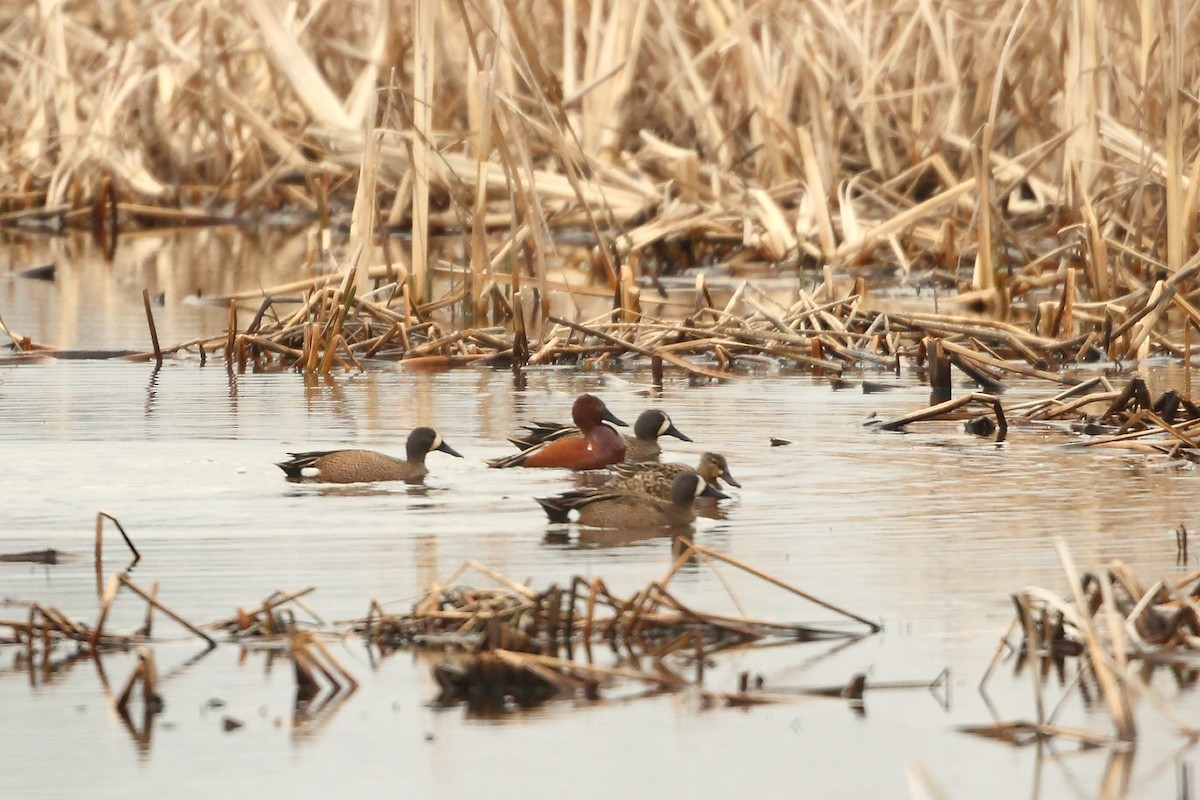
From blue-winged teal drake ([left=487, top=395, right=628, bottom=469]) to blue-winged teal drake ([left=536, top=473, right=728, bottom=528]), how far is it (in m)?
1.20

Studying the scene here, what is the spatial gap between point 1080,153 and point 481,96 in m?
5.17

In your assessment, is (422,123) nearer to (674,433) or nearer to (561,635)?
(674,433)

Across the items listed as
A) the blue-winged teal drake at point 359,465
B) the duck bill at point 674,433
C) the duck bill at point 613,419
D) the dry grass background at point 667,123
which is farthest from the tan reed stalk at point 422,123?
the blue-winged teal drake at point 359,465

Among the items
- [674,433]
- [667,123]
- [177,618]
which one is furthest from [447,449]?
[667,123]

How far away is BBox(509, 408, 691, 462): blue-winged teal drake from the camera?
8984mm

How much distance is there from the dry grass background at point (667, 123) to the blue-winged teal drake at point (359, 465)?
316 cm

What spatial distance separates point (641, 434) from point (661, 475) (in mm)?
1171

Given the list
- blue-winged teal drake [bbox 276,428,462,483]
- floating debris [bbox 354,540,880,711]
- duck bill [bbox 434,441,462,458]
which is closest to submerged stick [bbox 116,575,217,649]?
floating debris [bbox 354,540,880,711]

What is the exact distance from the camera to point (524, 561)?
258 inches

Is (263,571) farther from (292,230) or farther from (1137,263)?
(292,230)

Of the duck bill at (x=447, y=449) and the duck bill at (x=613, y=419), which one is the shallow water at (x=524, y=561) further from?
the duck bill at (x=613, y=419)

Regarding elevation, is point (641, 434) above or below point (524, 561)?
above

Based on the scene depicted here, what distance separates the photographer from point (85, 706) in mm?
4883

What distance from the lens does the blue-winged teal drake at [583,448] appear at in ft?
28.9
